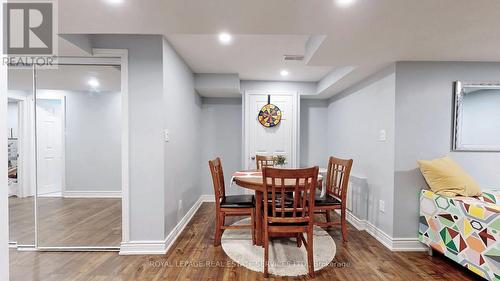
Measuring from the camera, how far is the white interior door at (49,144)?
278 cm

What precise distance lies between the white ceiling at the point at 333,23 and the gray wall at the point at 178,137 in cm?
48

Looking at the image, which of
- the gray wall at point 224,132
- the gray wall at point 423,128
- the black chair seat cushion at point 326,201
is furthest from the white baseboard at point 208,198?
the gray wall at point 423,128

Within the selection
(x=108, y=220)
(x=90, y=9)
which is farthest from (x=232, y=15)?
(x=108, y=220)

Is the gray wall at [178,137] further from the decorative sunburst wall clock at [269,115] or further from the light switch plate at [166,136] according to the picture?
the decorative sunburst wall clock at [269,115]

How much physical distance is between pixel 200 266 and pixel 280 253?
834 mm

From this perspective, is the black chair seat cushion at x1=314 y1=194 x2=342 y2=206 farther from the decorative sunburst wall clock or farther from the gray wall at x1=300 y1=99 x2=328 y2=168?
the gray wall at x1=300 y1=99 x2=328 y2=168

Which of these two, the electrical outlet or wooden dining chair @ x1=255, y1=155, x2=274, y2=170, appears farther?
wooden dining chair @ x1=255, y1=155, x2=274, y2=170

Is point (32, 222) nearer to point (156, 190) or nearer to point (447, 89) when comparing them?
point (156, 190)

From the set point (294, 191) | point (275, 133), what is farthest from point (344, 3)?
point (275, 133)

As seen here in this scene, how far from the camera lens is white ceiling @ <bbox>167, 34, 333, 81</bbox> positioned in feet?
8.16

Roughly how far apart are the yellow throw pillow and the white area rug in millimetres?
1246

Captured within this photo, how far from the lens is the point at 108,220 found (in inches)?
125

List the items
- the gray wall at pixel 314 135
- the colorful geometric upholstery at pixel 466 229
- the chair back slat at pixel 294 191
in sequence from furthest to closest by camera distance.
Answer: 1. the gray wall at pixel 314 135
2. the chair back slat at pixel 294 191
3. the colorful geometric upholstery at pixel 466 229

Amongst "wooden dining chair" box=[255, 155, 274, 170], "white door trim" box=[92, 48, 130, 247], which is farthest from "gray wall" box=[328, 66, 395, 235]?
"white door trim" box=[92, 48, 130, 247]
